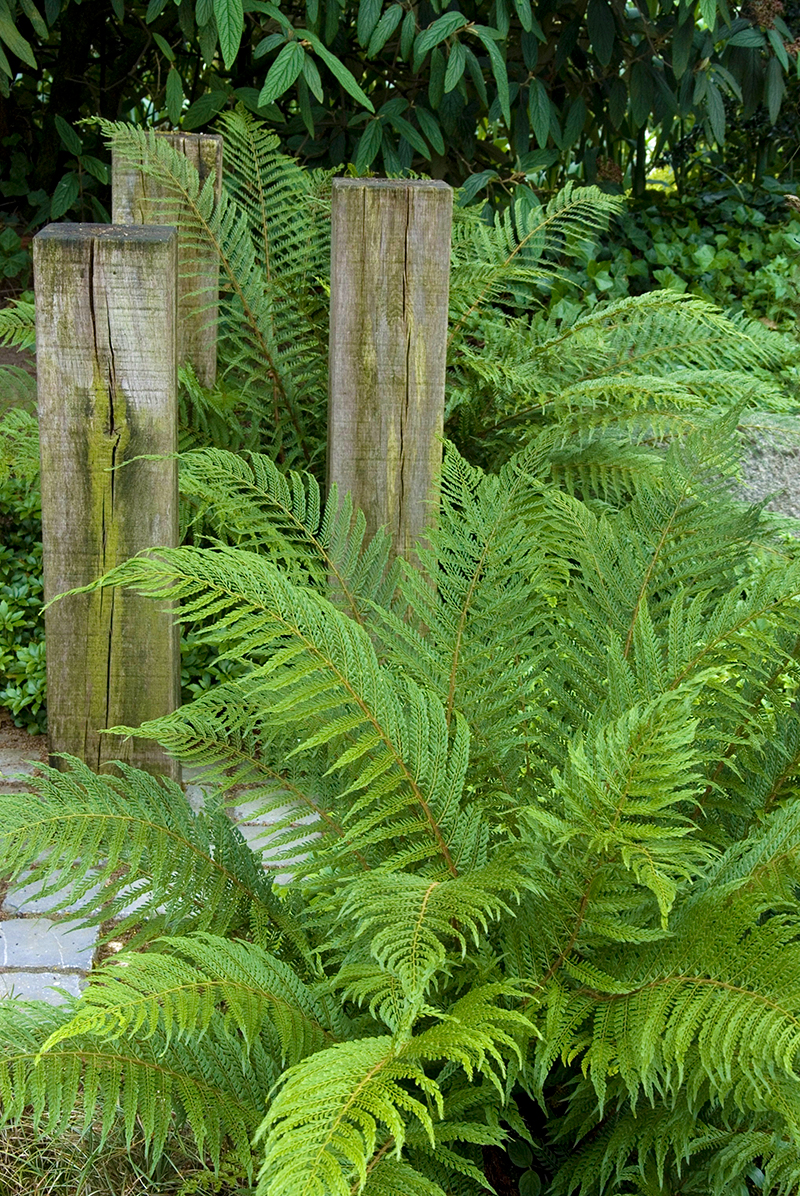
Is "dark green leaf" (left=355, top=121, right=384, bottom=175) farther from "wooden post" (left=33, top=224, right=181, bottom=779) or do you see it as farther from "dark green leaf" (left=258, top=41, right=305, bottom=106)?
"wooden post" (left=33, top=224, right=181, bottom=779)

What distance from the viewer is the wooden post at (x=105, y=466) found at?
2770 mm

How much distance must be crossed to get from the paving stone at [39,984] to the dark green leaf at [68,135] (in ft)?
12.9

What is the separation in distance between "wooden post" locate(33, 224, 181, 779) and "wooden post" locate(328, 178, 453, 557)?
1.48 ft

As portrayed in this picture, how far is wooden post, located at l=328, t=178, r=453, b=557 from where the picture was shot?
3.03 metres

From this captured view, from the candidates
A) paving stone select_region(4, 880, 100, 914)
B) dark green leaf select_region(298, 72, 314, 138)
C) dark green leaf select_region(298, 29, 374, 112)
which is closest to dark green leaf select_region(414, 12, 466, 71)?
dark green leaf select_region(298, 29, 374, 112)

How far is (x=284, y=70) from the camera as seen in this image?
4.30m

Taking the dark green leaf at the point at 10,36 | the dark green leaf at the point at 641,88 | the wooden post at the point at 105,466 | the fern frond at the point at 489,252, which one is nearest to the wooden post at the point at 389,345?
the wooden post at the point at 105,466

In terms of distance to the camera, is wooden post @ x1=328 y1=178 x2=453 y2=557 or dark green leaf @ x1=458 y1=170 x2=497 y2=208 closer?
wooden post @ x1=328 y1=178 x2=453 y2=557

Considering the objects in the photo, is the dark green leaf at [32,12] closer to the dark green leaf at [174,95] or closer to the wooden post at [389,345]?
the dark green leaf at [174,95]

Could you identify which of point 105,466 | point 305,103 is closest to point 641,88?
point 305,103

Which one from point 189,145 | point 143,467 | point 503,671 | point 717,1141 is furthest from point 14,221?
point 717,1141

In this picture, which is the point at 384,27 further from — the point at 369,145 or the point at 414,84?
the point at 414,84

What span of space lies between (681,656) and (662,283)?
14.6ft

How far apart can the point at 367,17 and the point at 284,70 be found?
58 cm
